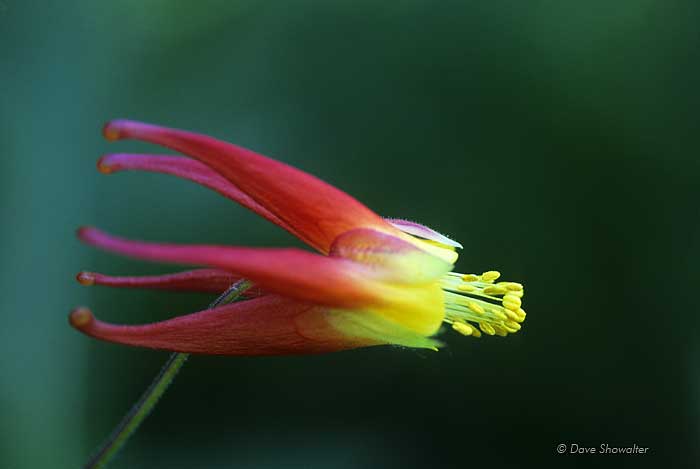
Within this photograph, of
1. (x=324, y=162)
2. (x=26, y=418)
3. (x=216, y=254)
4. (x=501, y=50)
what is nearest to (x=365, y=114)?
(x=324, y=162)

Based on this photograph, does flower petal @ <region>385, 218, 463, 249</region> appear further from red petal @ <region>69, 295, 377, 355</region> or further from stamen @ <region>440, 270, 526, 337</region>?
red petal @ <region>69, 295, 377, 355</region>

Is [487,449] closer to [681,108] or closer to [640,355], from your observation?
[640,355]

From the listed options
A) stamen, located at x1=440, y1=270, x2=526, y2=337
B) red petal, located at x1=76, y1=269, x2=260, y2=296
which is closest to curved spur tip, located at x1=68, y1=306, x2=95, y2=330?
red petal, located at x1=76, y1=269, x2=260, y2=296

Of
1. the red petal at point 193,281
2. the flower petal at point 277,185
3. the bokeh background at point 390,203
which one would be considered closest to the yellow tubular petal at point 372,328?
the flower petal at point 277,185

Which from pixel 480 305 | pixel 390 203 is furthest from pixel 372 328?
pixel 390 203

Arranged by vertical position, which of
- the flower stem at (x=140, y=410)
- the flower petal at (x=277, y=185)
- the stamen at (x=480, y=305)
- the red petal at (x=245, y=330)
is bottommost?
the flower stem at (x=140, y=410)

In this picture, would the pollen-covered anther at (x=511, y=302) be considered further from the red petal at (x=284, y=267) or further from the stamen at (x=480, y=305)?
the red petal at (x=284, y=267)
